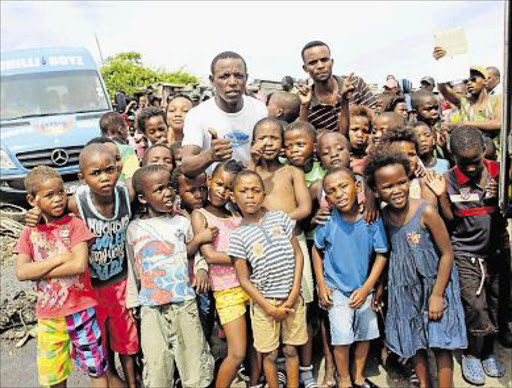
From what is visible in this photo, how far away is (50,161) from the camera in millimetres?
6293

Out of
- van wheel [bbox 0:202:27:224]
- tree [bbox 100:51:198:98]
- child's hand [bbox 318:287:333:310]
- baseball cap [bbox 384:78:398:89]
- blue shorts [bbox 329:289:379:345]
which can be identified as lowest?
blue shorts [bbox 329:289:379:345]

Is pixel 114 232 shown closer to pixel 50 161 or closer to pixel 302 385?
pixel 302 385

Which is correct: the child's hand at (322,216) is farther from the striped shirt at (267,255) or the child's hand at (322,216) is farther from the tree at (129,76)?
the tree at (129,76)

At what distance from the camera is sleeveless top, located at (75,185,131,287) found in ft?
8.11

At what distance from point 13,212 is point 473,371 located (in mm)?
6099

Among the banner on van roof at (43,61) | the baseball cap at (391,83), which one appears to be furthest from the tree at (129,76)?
the baseball cap at (391,83)

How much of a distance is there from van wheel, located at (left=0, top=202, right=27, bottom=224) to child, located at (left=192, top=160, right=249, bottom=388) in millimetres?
4366

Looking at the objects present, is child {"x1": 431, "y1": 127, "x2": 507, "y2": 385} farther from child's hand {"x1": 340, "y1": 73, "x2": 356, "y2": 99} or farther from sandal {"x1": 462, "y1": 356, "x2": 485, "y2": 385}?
child's hand {"x1": 340, "y1": 73, "x2": 356, "y2": 99}

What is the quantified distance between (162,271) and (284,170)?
99 cm

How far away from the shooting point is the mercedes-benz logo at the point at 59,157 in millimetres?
6273

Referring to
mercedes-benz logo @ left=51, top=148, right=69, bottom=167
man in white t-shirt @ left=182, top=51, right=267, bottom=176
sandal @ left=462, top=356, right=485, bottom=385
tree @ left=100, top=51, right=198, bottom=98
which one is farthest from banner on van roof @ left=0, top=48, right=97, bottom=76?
tree @ left=100, top=51, right=198, bottom=98

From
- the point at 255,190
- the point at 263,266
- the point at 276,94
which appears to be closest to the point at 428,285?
the point at 263,266

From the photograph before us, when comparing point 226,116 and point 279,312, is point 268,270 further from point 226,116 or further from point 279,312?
point 226,116

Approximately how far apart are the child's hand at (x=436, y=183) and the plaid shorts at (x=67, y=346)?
84.3 inches
